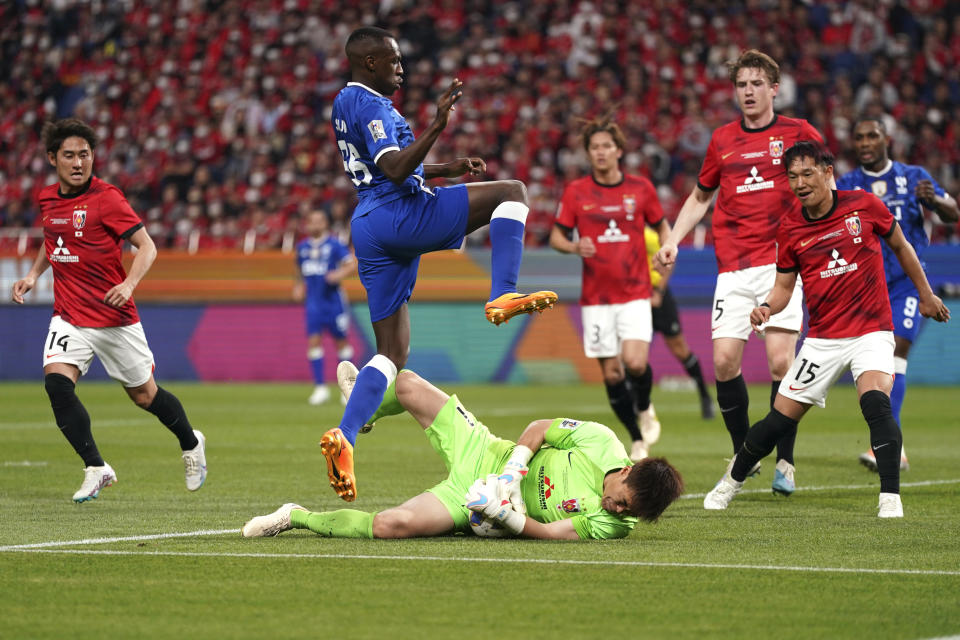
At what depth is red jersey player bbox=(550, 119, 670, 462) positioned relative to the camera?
11.8 metres

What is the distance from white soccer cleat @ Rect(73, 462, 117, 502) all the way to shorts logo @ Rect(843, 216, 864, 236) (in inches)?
181

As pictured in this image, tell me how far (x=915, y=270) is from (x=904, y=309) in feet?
9.66

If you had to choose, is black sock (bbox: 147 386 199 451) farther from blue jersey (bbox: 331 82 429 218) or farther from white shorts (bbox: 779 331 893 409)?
white shorts (bbox: 779 331 893 409)

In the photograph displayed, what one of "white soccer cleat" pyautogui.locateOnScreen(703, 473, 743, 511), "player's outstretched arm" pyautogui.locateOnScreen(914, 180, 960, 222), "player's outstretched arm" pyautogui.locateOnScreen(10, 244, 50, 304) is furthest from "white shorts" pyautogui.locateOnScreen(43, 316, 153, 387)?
"player's outstretched arm" pyautogui.locateOnScreen(914, 180, 960, 222)

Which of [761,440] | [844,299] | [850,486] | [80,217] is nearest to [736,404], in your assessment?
[850,486]

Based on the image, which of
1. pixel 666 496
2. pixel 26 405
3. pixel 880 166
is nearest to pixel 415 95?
pixel 26 405

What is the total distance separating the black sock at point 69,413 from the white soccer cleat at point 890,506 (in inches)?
184

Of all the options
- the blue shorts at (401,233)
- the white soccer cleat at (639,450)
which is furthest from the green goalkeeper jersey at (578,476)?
the white soccer cleat at (639,450)

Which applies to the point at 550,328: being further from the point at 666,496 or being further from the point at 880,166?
the point at 666,496

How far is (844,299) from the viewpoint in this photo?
7.82 metres

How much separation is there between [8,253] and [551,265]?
930cm

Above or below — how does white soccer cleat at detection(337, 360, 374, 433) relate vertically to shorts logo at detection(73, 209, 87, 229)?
below

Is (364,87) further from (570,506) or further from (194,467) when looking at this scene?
(194,467)

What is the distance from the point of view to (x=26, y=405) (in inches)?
715
